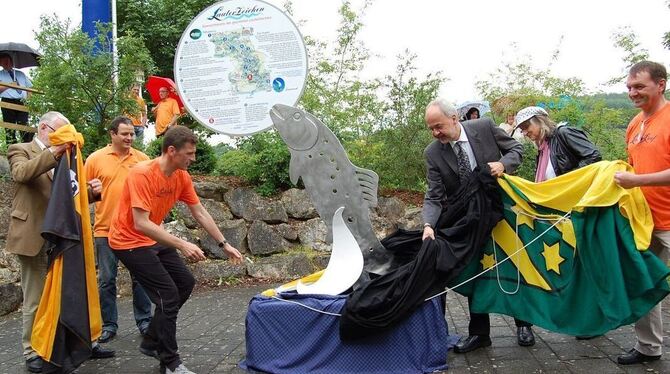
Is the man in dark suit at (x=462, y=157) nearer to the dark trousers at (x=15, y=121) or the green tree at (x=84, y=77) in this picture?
the green tree at (x=84, y=77)

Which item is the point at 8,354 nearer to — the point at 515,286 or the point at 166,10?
the point at 515,286

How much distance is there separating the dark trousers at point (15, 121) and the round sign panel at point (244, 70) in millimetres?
2488

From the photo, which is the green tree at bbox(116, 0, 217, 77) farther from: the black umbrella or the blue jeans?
the blue jeans

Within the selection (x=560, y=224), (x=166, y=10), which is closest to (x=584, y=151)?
(x=560, y=224)

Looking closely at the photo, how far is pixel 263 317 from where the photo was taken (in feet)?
12.8

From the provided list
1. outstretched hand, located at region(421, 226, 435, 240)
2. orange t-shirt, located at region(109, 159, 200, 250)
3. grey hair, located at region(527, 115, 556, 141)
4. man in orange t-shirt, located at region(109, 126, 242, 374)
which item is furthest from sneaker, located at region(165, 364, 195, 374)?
grey hair, located at region(527, 115, 556, 141)

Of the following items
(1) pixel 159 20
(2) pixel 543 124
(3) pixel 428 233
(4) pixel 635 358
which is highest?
(1) pixel 159 20

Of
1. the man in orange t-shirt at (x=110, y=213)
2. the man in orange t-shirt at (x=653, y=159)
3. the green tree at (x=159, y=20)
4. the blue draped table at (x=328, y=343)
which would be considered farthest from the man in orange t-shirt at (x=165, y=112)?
the green tree at (x=159, y=20)

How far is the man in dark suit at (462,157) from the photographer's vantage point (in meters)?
4.01

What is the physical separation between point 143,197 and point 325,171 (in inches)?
48.6

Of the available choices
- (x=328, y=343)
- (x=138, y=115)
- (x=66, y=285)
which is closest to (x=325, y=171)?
(x=328, y=343)

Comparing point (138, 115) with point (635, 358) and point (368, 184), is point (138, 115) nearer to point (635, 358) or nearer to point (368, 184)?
point (368, 184)

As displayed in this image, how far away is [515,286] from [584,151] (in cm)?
112

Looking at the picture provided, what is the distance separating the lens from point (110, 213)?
15.7 ft
